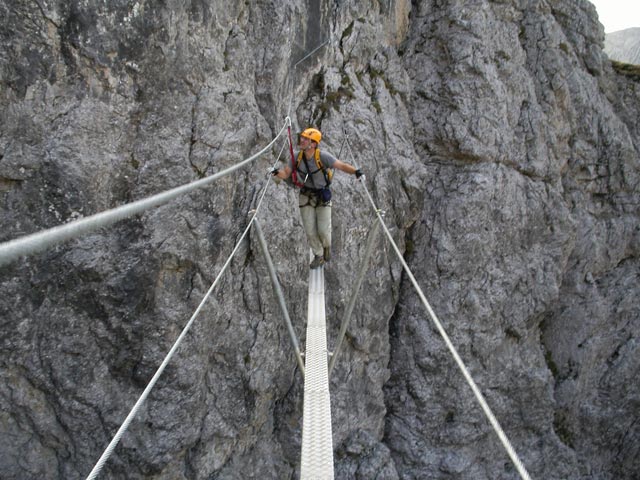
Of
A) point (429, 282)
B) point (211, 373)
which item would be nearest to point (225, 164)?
point (211, 373)

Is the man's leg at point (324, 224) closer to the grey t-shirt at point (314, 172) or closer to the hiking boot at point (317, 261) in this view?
the hiking boot at point (317, 261)

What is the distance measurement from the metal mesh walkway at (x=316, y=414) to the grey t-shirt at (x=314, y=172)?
2.47m

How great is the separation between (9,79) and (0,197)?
150 centimetres

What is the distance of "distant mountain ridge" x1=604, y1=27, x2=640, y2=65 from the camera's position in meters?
59.9

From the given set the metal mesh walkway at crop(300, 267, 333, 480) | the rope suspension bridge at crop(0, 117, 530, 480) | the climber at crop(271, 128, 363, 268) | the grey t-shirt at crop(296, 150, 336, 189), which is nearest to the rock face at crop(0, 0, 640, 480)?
the climber at crop(271, 128, 363, 268)

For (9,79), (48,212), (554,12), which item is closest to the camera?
(9,79)

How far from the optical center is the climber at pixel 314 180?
26.1ft

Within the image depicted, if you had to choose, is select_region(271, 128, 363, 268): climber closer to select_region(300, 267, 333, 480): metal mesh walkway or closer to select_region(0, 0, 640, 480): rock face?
select_region(0, 0, 640, 480): rock face

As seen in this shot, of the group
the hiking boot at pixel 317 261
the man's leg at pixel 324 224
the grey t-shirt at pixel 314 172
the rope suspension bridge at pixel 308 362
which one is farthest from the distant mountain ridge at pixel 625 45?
the rope suspension bridge at pixel 308 362

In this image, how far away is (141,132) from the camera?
7.08 meters

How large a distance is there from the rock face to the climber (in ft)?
1.61

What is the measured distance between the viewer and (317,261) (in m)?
10.1

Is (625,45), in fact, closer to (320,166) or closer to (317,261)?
(317,261)

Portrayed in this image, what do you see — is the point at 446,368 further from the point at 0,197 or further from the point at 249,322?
the point at 0,197
